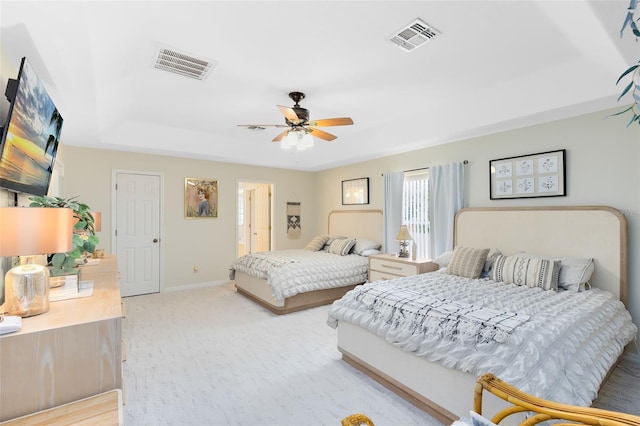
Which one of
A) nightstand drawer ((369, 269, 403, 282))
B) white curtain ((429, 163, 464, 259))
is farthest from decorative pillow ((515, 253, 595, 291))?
nightstand drawer ((369, 269, 403, 282))

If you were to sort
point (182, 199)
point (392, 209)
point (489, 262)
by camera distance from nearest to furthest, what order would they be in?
point (489, 262) < point (392, 209) < point (182, 199)

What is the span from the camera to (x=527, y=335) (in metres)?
1.76

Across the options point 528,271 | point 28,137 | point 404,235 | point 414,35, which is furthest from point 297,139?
point 528,271

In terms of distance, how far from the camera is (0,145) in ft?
5.05

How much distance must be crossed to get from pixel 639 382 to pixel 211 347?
147 inches

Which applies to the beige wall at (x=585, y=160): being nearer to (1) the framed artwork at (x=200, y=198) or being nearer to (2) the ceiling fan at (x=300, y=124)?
(2) the ceiling fan at (x=300, y=124)

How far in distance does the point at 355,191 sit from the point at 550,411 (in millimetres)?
4921

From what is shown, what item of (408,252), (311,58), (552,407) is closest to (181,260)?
(408,252)

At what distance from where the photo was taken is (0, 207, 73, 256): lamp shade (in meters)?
1.26

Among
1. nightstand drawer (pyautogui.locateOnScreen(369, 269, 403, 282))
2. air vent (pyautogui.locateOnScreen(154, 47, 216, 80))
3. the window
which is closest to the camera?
air vent (pyautogui.locateOnScreen(154, 47, 216, 80))

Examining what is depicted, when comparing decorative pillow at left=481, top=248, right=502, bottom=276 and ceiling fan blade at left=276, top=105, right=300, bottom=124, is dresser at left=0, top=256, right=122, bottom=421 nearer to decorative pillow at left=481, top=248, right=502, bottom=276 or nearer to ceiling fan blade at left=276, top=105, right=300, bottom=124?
ceiling fan blade at left=276, top=105, right=300, bottom=124

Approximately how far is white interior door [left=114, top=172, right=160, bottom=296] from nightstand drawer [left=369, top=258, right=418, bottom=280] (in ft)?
11.9

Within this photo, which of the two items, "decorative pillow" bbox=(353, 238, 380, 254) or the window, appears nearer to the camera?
the window

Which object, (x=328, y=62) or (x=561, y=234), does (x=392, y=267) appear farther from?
(x=328, y=62)
